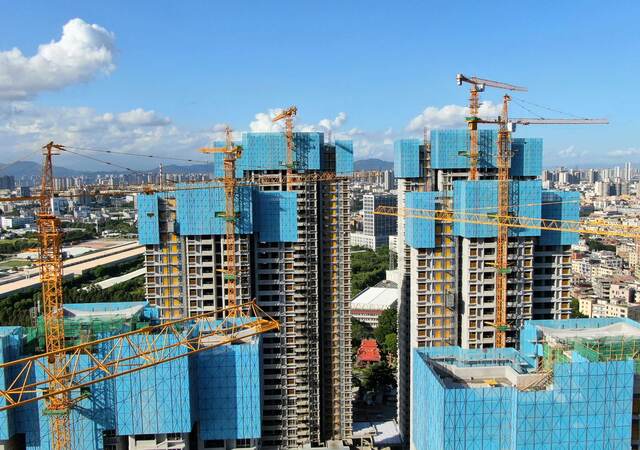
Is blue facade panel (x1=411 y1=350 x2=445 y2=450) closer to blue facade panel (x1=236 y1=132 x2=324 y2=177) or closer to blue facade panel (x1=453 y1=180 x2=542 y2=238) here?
blue facade panel (x1=453 y1=180 x2=542 y2=238)

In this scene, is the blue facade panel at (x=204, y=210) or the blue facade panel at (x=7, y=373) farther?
the blue facade panel at (x=204, y=210)

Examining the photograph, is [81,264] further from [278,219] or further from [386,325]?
[278,219]

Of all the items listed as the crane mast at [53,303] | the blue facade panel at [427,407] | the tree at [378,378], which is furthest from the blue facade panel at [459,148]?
the tree at [378,378]

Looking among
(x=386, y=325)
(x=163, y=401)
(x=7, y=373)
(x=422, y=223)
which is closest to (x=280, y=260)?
(x=422, y=223)

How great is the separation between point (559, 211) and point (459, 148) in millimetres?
4452

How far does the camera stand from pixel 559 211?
2102cm

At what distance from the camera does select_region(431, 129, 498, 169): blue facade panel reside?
22250 mm

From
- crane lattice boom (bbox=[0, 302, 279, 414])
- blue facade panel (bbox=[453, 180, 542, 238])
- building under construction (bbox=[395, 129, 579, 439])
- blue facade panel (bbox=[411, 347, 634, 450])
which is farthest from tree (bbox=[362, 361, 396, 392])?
blue facade panel (bbox=[411, 347, 634, 450])

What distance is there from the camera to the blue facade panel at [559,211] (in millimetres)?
21031

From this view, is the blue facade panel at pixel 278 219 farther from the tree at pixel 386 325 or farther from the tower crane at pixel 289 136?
the tree at pixel 386 325

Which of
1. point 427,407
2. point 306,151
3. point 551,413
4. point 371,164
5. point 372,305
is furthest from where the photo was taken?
point 371,164

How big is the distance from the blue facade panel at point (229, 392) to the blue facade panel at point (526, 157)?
13209 millimetres

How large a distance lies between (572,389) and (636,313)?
23884 millimetres

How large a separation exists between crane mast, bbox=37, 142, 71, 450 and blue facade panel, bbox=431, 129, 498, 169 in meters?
14.1
